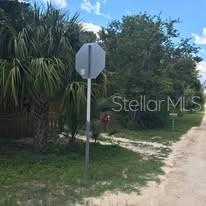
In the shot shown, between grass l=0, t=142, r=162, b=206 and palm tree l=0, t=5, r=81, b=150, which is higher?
palm tree l=0, t=5, r=81, b=150

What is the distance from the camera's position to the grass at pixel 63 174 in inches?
291

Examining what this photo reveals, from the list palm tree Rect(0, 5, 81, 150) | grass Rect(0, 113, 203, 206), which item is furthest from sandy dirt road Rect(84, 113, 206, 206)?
palm tree Rect(0, 5, 81, 150)

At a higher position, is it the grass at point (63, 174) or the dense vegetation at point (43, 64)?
the dense vegetation at point (43, 64)

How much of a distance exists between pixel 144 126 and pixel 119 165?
15174mm

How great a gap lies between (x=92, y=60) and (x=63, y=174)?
8.50 ft

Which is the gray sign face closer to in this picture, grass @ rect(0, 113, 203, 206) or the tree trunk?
grass @ rect(0, 113, 203, 206)

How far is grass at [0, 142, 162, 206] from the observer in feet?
24.2

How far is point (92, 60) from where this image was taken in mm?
8617

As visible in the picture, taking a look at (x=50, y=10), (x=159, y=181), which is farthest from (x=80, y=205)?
(x=50, y=10)

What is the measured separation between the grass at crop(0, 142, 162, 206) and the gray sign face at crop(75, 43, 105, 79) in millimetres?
2217

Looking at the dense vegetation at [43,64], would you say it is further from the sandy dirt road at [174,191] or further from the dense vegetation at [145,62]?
the dense vegetation at [145,62]

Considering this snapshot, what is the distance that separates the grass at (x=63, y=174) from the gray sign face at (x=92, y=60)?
2.22 m

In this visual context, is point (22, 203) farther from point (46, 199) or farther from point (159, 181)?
point (159, 181)

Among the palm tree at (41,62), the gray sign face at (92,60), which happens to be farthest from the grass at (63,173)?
the gray sign face at (92,60)
